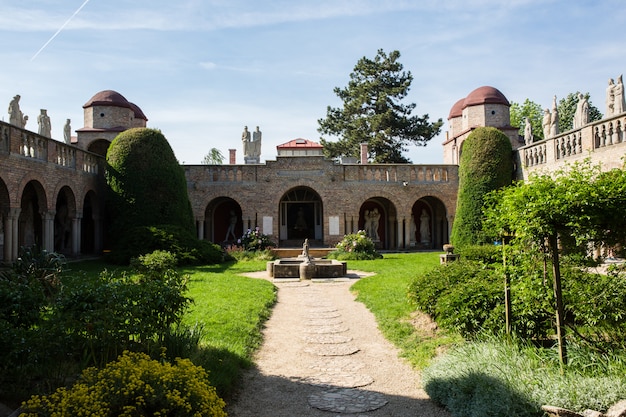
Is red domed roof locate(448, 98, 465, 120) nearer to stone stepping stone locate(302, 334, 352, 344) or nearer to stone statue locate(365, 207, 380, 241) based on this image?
stone statue locate(365, 207, 380, 241)

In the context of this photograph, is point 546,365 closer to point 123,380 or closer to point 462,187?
point 123,380

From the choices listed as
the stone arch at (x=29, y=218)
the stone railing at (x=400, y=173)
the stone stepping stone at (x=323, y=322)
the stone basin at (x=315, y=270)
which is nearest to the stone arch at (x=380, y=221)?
the stone railing at (x=400, y=173)

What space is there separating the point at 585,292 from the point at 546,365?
146 centimetres

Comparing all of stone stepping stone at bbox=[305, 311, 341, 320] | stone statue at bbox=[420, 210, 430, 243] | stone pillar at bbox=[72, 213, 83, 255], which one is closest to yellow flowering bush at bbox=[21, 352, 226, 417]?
stone stepping stone at bbox=[305, 311, 341, 320]

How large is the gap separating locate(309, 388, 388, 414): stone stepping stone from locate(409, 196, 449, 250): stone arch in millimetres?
25847

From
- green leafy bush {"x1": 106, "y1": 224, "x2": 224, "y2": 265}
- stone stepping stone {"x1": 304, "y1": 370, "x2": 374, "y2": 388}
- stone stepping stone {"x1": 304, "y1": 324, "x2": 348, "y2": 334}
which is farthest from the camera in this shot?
green leafy bush {"x1": 106, "y1": 224, "x2": 224, "y2": 265}

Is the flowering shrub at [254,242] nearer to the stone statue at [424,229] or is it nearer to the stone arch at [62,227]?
the stone arch at [62,227]

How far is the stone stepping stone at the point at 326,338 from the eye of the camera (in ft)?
27.6

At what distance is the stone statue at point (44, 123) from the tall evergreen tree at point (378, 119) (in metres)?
24.9

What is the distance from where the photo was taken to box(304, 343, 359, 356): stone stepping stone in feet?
25.1

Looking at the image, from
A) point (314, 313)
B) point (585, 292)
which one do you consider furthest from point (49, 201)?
point (585, 292)

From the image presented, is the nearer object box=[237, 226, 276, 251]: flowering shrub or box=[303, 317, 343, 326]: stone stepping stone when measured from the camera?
box=[303, 317, 343, 326]: stone stepping stone

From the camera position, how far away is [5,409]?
4.54 metres

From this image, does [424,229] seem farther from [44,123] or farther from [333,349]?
[333,349]
